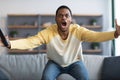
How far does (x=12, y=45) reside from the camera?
227 centimetres

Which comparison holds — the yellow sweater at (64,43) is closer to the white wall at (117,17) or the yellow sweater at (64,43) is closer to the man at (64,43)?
the man at (64,43)

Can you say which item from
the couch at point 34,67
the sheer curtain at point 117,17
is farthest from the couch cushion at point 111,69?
the sheer curtain at point 117,17

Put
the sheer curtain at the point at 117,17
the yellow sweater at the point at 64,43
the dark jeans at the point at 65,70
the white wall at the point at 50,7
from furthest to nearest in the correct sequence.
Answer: the white wall at the point at 50,7
the sheer curtain at the point at 117,17
the yellow sweater at the point at 64,43
the dark jeans at the point at 65,70

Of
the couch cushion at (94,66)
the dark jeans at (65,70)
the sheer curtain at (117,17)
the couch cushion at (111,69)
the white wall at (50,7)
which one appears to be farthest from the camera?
the white wall at (50,7)

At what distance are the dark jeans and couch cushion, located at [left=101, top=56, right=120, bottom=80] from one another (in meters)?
0.63

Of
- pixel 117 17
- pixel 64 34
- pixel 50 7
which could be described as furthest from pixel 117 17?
pixel 64 34

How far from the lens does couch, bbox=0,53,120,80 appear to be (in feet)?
10.0

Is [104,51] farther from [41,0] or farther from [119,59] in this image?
[119,59]

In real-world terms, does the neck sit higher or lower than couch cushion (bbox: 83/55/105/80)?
higher

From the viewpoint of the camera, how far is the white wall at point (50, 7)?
22.3 feet

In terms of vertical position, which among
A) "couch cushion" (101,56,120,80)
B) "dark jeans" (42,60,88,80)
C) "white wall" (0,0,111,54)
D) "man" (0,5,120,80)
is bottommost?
"couch cushion" (101,56,120,80)

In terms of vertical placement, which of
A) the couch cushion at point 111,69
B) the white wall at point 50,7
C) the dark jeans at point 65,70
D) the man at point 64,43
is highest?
the white wall at point 50,7

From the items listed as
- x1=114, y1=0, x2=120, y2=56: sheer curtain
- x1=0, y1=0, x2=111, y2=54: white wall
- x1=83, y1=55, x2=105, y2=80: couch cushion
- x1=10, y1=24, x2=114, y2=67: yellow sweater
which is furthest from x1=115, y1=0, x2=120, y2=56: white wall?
x1=10, y1=24, x2=114, y2=67: yellow sweater

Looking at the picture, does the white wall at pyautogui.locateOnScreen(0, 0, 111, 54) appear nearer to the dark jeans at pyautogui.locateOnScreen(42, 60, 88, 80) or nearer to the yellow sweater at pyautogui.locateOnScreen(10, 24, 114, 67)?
the yellow sweater at pyautogui.locateOnScreen(10, 24, 114, 67)
